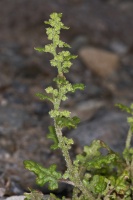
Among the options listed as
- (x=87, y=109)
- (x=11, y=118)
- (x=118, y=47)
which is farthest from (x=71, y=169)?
(x=118, y=47)

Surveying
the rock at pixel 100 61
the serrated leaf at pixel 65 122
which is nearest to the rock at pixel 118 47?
the rock at pixel 100 61

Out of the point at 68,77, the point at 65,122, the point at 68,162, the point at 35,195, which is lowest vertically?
the point at 35,195

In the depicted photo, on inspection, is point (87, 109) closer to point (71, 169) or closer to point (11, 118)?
point (11, 118)

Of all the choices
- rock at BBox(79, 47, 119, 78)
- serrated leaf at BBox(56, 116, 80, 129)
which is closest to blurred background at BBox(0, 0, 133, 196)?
rock at BBox(79, 47, 119, 78)

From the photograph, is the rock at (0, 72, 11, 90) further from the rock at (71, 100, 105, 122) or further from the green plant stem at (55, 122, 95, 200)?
the green plant stem at (55, 122, 95, 200)

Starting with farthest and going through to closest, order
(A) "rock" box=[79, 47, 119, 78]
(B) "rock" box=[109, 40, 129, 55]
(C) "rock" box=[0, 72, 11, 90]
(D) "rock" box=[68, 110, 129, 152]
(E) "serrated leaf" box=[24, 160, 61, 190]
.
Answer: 1. (B) "rock" box=[109, 40, 129, 55]
2. (A) "rock" box=[79, 47, 119, 78]
3. (C) "rock" box=[0, 72, 11, 90]
4. (D) "rock" box=[68, 110, 129, 152]
5. (E) "serrated leaf" box=[24, 160, 61, 190]

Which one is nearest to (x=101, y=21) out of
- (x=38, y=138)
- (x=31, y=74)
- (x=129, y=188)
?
(x=31, y=74)

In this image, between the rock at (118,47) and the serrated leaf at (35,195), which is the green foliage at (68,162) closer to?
the serrated leaf at (35,195)

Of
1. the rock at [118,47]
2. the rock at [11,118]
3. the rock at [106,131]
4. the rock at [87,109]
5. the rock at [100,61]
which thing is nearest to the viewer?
the rock at [106,131]
